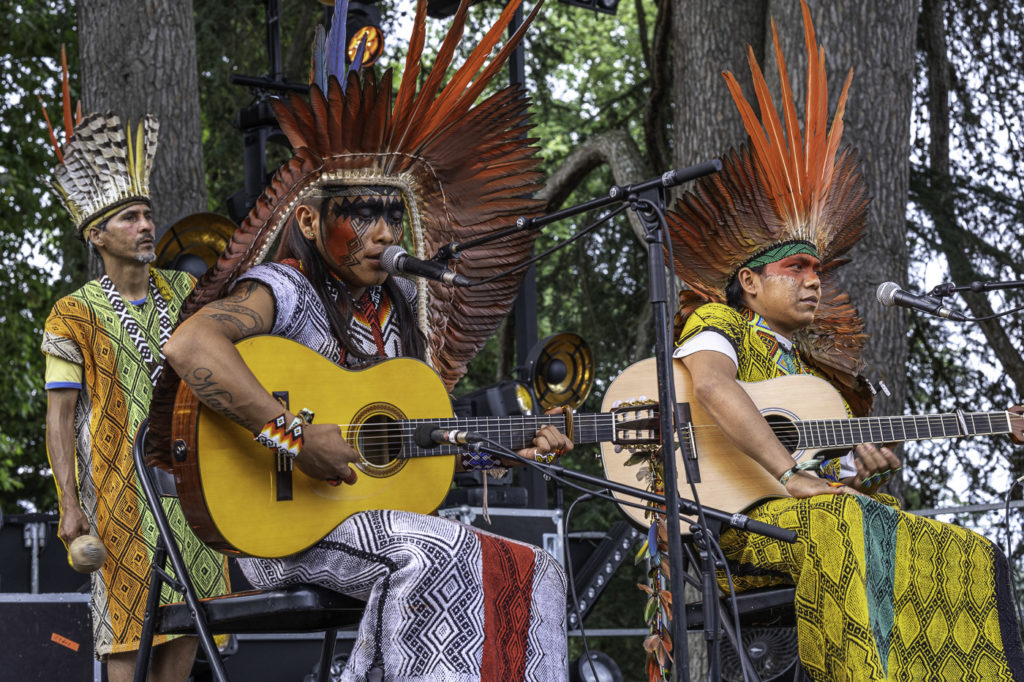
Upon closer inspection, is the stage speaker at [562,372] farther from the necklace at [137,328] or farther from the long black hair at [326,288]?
the long black hair at [326,288]

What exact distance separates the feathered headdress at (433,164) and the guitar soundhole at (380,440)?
503mm

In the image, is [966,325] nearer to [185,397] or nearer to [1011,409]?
[1011,409]

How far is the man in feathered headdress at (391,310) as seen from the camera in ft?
9.98

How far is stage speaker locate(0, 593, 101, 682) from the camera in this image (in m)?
4.54

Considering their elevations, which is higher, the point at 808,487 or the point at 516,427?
→ the point at 516,427

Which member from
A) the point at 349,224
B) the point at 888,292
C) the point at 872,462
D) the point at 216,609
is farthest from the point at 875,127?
the point at 216,609

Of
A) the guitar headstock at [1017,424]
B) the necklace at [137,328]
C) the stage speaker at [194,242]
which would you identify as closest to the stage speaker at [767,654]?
the guitar headstock at [1017,424]

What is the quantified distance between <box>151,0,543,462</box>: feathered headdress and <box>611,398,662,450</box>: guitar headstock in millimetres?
679

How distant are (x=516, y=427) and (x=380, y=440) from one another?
411 mm

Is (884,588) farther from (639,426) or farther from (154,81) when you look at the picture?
(154,81)

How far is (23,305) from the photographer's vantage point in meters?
12.7

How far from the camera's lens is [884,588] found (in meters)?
3.62

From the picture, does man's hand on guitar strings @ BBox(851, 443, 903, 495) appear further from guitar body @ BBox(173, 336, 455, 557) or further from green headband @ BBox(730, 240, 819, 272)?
guitar body @ BBox(173, 336, 455, 557)

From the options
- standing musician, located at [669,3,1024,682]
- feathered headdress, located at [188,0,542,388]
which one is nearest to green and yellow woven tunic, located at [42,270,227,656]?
feathered headdress, located at [188,0,542,388]
